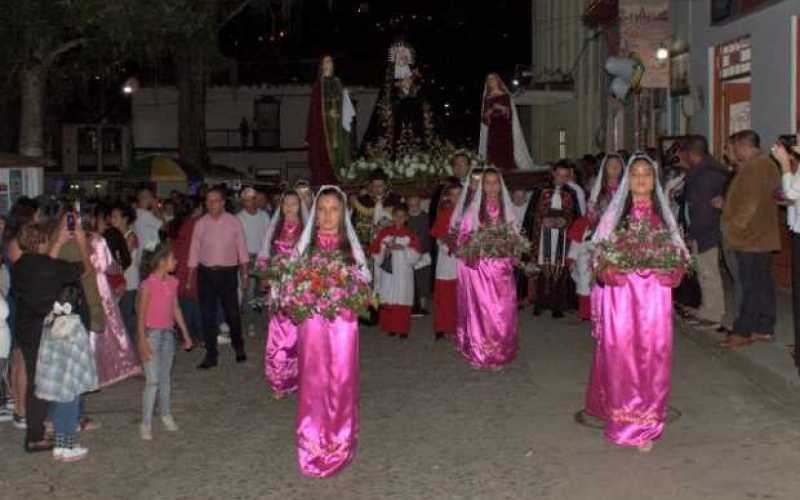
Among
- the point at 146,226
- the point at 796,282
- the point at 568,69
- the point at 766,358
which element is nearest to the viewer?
the point at 796,282

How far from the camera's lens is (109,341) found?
9.49m

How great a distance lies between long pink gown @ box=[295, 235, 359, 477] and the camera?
7.09 meters

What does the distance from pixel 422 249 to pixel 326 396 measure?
698 centimetres

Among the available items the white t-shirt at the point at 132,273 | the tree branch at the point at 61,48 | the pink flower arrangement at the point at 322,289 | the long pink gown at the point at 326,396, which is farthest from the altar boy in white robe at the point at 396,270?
the tree branch at the point at 61,48

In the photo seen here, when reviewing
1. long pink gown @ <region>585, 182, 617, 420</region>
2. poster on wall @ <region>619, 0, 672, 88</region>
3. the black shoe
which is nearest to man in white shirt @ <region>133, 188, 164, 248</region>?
the black shoe

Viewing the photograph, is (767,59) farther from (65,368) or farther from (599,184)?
(65,368)

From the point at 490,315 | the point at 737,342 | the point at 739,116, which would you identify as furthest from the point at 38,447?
the point at 739,116

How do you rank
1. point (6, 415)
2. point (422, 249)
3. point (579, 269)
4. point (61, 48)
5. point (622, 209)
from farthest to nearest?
point (61, 48), point (422, 249), point (579, 269), point (6, 415), point (622, 209)

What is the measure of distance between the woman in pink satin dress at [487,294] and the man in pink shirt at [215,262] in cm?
217

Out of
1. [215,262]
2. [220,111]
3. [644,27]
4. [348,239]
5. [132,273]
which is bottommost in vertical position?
[132,273]

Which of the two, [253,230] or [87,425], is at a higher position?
[253,230]

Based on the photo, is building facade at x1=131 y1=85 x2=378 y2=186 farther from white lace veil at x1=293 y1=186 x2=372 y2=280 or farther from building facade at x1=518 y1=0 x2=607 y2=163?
white lace veil at x1=293 y1=186 x2=372 y2=280

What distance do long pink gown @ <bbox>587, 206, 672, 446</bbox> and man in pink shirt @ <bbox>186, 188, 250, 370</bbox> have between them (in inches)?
182

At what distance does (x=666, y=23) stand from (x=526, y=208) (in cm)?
899
